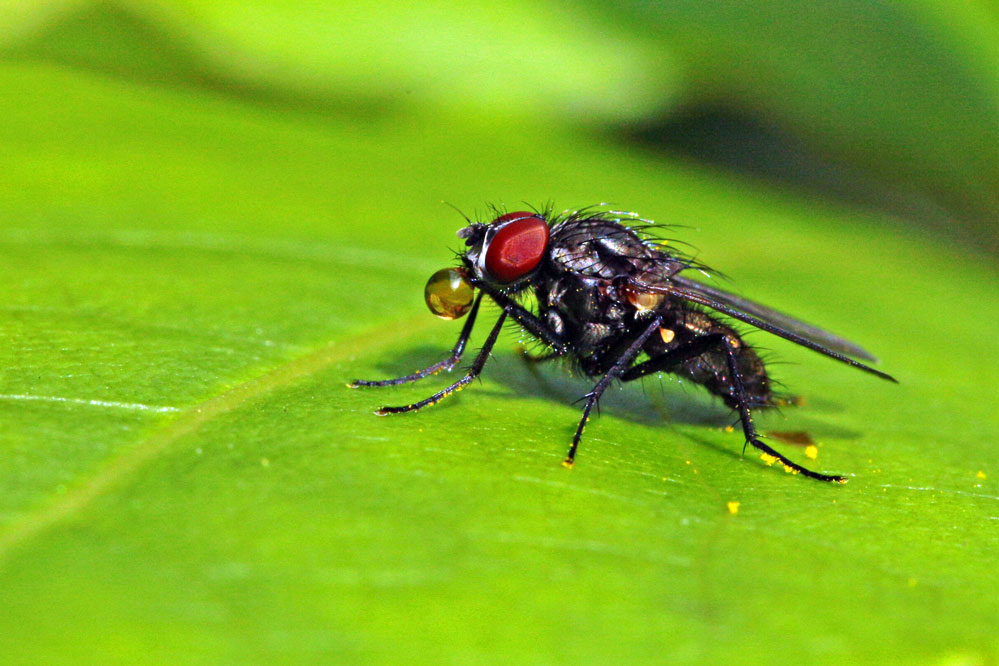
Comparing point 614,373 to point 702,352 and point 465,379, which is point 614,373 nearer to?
point 702,352

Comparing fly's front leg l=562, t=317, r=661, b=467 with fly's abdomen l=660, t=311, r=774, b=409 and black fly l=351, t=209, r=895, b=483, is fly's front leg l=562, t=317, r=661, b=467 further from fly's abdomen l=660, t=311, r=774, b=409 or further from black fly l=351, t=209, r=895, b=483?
fly's abdomen l=660, t=311, r=774, b=409

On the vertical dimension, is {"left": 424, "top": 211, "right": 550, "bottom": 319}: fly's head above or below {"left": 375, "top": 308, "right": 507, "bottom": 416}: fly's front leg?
above

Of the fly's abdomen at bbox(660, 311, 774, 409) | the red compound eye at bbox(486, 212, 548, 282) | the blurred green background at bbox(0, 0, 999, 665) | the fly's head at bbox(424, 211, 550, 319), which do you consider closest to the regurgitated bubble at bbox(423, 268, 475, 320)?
the fly's head at bbox(424, 211, 550, 319)

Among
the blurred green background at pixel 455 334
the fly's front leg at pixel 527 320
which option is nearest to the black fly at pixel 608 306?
the fly's front leg at pixel 527 320

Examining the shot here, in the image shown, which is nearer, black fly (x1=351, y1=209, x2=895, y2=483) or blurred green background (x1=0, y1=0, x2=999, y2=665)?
blurred green background (x1=0, y1=0, x2=999, y2=665)

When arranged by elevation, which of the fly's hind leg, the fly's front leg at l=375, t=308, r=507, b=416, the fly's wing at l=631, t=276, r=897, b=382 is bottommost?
the fly's front leg at l=375, t=308, r=507, b=416

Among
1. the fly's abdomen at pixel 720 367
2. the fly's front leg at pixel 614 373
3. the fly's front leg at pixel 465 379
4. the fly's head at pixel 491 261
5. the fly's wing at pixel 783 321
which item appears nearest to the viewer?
the fly's front leg at pixel 465 379

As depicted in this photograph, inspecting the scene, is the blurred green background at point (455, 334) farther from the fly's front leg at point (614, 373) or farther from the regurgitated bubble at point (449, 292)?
the regurgitated bubble at point (449, 292)

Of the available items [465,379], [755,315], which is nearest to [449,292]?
[465,379]
